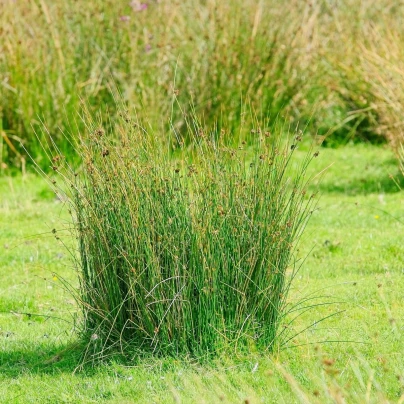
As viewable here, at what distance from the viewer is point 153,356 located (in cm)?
452

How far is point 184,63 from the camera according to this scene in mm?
11898

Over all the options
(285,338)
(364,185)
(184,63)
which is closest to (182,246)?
(285,338)

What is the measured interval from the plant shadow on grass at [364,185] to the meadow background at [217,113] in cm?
2

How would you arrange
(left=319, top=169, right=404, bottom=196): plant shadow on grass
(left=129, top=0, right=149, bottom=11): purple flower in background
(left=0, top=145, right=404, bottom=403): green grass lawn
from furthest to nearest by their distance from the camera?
(left=129, top=0, right=149, bottom=11): purple flower in background < (left=319, top=169, right=404, bottom=196): plant shadow on grass < (left=0, top=145, right=404, bottom=403): green grass lawn

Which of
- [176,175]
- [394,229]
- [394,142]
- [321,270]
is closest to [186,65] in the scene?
[394,142]

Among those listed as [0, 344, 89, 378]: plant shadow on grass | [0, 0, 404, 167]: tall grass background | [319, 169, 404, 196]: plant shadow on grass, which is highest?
[0, 0, 404, 167]: tall grass background

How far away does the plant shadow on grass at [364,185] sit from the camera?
988 centimetres

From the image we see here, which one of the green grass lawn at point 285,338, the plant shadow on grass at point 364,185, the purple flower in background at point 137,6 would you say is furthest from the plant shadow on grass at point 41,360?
the purple flower in background at point 137,6

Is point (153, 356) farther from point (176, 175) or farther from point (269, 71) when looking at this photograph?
point (269, 71)

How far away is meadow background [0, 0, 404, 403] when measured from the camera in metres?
5.11

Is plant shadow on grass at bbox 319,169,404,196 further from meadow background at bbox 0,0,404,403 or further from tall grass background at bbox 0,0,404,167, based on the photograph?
tall grass background at bbox 0,0,404,167

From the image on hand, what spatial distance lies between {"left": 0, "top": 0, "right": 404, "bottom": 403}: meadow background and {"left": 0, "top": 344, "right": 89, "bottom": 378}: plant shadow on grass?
0.04 feet

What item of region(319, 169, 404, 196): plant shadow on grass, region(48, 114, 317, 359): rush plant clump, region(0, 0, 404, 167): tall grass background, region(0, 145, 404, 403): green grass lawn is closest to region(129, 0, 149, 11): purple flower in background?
region(0, 0, 404, 167): tall grass background

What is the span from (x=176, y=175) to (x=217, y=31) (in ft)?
25.1
